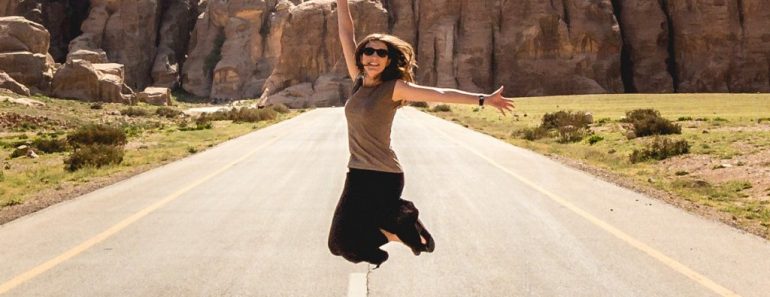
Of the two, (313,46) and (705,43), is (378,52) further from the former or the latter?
(313,46)

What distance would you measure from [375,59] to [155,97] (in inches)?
3299

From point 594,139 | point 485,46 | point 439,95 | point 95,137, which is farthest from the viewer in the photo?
point 485,46

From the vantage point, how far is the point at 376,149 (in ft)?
15.3

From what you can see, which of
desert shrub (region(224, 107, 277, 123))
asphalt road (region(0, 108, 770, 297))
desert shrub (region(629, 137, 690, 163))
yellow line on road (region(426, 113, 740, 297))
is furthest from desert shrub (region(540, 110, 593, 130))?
desert shrub (region(224, 107, 277, 123))

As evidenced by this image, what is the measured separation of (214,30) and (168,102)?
41.1m

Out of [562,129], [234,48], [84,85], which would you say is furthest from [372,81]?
[234,48]

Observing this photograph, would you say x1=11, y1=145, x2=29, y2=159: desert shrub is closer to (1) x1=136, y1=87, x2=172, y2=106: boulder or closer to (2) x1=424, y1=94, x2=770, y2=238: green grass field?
(2) x1=424, y1=94, x2=770, y2=238: green grass field

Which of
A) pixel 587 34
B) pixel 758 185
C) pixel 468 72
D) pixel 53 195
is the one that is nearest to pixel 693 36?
pixel 587 34

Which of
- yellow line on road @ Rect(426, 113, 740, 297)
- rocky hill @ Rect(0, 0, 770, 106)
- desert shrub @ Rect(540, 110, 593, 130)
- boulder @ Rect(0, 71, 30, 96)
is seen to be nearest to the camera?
yellow line on road @ Rect(426, 113, 740, 297)

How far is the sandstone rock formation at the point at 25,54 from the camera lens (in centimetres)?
7425

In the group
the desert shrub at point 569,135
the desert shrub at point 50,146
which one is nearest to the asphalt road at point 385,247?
the desert shrub at point 50,146

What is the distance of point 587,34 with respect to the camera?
302 ft

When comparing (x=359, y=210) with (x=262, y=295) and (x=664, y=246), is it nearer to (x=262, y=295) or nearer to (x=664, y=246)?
(x=262, y=295)

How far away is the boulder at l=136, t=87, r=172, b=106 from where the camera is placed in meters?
82.9
